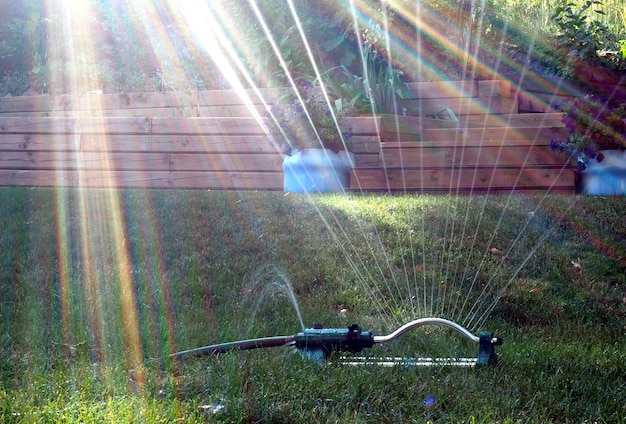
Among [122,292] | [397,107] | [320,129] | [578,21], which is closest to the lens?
[122,292]

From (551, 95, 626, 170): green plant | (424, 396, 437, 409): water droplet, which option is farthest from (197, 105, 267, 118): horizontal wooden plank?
(424, 396, 437, 409): water droplet

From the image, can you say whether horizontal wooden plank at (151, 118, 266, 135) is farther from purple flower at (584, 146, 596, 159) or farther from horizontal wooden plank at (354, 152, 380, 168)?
purple flower at (584, 146, 596, 159)

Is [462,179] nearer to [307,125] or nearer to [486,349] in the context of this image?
[307,125]

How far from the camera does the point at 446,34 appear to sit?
22.8ft

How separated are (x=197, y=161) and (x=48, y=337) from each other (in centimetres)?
327

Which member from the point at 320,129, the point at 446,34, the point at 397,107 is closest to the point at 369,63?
the point at 397,107

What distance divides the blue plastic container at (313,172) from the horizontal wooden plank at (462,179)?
0.66 feet

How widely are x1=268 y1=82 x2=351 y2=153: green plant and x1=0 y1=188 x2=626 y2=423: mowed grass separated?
0.78 m

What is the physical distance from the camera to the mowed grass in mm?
1943

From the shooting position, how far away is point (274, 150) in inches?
222

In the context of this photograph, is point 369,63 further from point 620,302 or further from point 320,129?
point 620,302

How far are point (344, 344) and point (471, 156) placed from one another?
10.3 ft

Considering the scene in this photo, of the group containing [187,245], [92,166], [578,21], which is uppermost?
[578,21]

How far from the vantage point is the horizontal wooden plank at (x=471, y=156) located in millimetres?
5016
